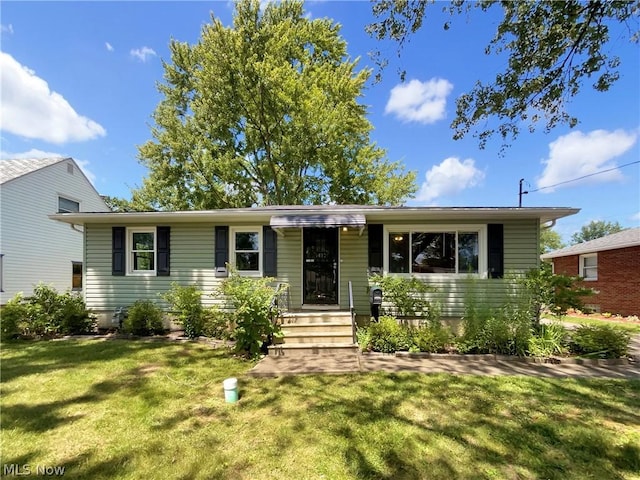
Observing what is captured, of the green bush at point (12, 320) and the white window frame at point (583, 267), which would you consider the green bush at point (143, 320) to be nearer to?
the green bush at point (12, 320)

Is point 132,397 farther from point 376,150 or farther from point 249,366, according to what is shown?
point 376,150

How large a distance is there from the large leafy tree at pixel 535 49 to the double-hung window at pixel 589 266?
43.2 feet

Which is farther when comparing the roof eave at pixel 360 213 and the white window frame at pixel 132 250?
the white window frame at pixel 132 250

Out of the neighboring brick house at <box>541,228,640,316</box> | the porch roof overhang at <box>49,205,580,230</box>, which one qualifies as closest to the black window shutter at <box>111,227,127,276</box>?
the porch roof overhang at <box>49,205,580,230</box>

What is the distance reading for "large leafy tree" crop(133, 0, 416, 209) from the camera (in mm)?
16922

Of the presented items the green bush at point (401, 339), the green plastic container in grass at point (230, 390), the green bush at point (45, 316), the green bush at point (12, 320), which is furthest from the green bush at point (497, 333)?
the green bush at point (12, 320)

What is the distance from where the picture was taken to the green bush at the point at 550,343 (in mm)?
6070

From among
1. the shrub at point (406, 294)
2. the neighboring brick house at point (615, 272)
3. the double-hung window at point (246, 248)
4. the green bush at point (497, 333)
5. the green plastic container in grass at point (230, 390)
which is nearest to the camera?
the green plastic container in grass at point (230, 390)

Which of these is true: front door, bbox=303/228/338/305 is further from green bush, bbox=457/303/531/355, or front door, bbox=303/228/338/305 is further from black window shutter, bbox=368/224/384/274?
green bush, bbox=457/303/531/355

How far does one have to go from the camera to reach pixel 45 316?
25.7 feet

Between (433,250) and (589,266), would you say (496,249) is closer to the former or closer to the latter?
(433,250)

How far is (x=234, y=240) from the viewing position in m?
8.49

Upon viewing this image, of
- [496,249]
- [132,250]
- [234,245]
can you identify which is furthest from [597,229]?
[132,250]

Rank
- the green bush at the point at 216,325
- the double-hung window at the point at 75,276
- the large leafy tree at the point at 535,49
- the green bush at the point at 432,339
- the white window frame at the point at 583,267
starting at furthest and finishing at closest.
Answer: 1. the double-hung window at the point at 75,276
2. the white window frame at the point at 583,267
3. the green bush at the point at 216,325
4. the green bush at the point at 432,339
5. the large leafy tree at the point at 535,49
